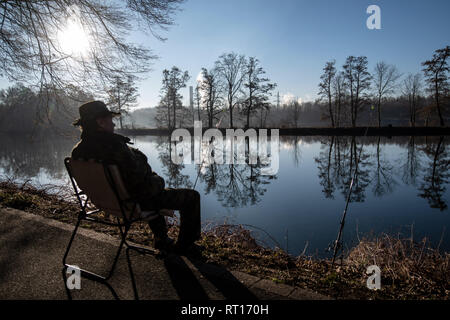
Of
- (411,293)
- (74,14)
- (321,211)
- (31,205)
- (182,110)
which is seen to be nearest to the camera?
(411,293)

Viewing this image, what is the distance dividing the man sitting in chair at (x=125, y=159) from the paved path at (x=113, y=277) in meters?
0.57

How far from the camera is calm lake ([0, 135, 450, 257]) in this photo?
6.41m

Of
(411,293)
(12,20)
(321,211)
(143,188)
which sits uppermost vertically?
(12,20)

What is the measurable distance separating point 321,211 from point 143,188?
6.43 meters

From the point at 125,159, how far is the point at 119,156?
5 cm

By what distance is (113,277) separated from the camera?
2.59 meters

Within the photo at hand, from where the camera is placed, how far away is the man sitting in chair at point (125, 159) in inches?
99.6

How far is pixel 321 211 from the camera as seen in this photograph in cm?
805

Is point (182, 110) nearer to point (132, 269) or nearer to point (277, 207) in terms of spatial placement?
point (277, 207)

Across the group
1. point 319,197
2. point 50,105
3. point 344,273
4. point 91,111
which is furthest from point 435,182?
point 50,105

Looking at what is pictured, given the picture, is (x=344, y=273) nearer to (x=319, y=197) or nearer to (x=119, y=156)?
Result: (x=119, y=156)

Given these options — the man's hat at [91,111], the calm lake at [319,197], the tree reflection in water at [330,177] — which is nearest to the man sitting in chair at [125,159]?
the man's hat at [91,111]

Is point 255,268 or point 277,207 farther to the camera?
point 277,207
